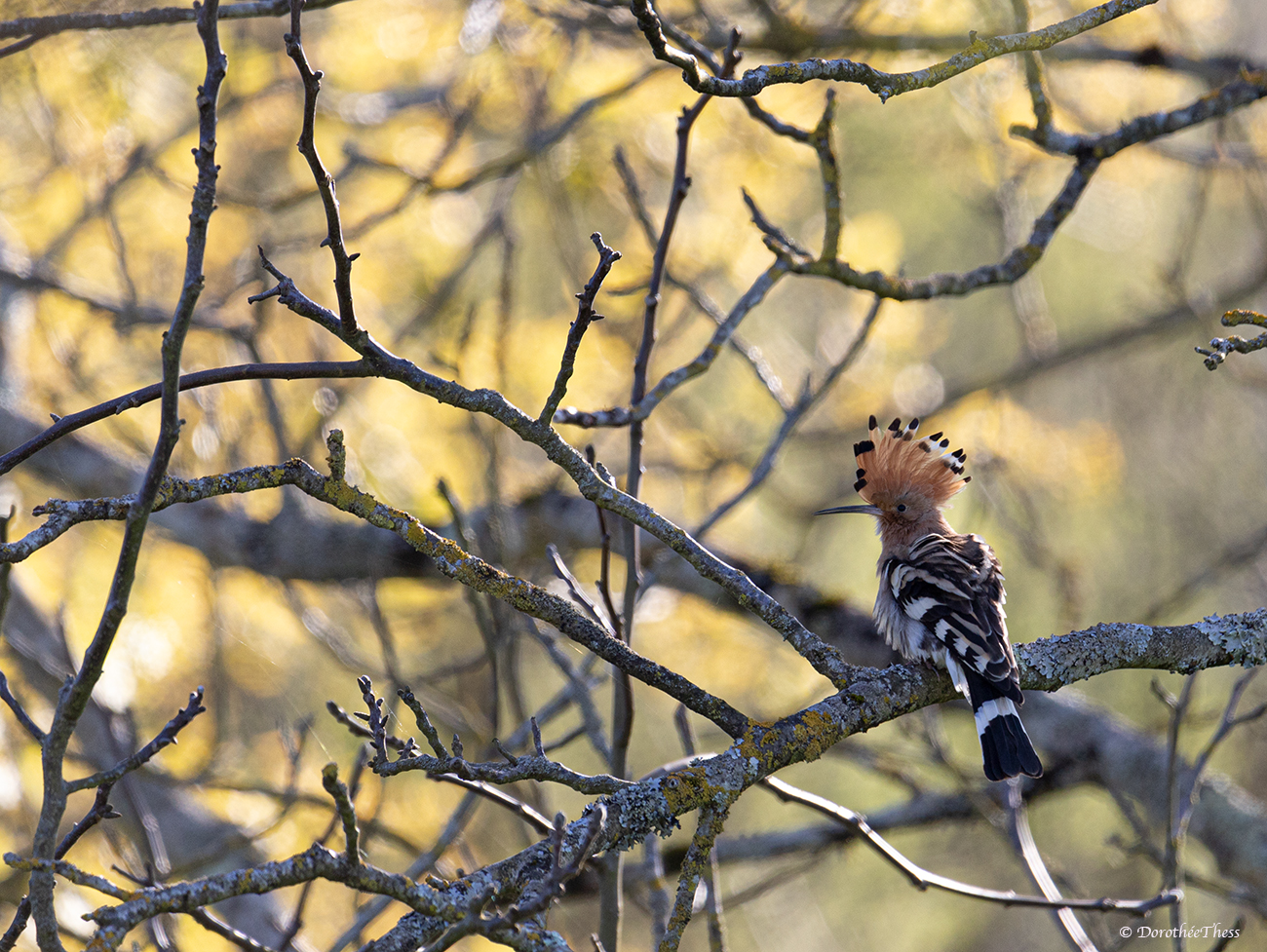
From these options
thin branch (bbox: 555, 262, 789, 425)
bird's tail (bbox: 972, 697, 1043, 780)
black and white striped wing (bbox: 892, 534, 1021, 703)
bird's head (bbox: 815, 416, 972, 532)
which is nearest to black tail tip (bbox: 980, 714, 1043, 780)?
bird's tail (bbox: 972, 697, 1043, 780)

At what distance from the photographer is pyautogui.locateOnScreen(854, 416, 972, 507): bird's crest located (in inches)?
141

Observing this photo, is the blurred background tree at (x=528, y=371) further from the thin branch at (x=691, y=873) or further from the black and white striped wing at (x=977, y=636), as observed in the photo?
the thin branch at (x=691, y=873)

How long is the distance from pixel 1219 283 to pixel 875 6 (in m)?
3.58

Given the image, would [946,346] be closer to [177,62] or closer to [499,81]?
[499,81]

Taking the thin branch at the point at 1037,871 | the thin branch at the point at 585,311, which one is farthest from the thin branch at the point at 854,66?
the thin branch at the point at 1037,871

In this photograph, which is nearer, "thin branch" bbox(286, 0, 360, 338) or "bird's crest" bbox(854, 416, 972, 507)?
"thin branch" bbox(286, 0, 360, 338)

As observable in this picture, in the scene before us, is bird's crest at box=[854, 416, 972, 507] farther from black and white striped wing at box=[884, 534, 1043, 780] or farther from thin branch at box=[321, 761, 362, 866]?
thin branch at box=[321, 761, 362, 866]

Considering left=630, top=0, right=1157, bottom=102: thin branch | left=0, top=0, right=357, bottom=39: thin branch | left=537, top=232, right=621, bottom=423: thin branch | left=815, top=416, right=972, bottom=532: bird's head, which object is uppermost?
left=0, top=0, right=357, bottom=39: thin branch

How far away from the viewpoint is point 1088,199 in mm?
7578

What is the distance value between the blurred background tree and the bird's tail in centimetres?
43

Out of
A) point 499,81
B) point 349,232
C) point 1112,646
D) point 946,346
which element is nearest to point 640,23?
point 1112,646

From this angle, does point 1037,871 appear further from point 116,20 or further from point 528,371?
point 528,371

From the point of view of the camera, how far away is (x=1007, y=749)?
2613mm

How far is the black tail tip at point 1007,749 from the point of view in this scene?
257cm
